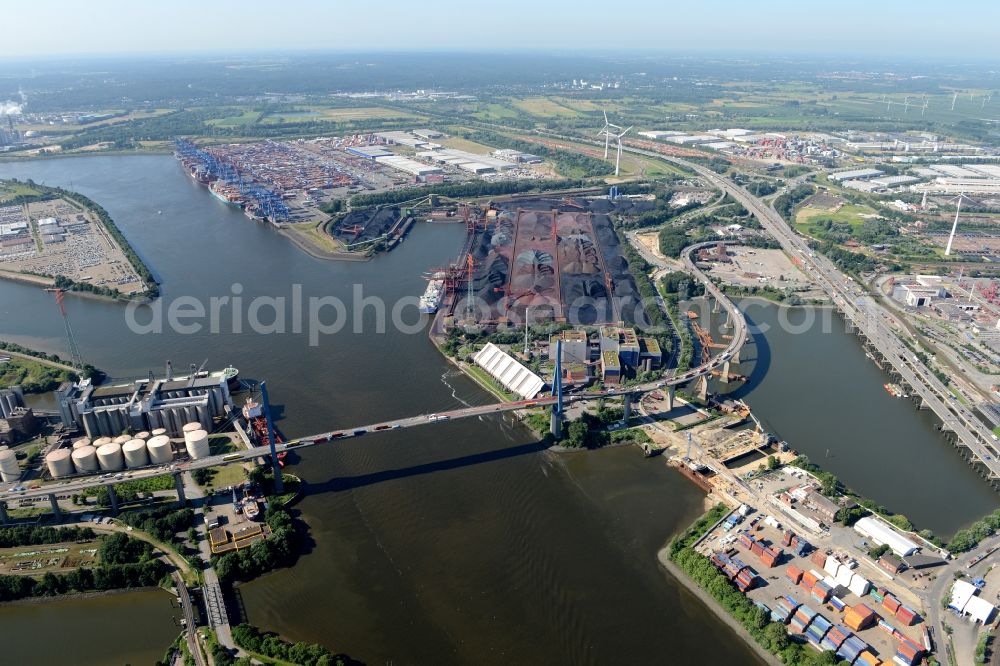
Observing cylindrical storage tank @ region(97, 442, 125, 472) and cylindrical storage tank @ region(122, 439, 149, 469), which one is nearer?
cylindrical storage tank @ region(97, 442, 125, 472)

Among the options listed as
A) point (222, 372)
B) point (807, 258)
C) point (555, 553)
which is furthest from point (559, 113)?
point (555, 553)

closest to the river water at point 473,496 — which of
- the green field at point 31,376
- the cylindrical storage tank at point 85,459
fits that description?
the green field at point 31,376

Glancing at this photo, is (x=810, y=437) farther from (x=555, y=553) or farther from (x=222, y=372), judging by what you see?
(x=222, y=372)

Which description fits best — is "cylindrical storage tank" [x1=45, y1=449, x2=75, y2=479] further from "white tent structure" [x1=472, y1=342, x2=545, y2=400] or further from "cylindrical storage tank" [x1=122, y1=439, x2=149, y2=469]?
"white tent structure" [x1=472, y1=342, x2=545, y2=400]

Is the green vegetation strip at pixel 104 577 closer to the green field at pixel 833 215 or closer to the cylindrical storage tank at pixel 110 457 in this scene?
the cylindrical storage tank at pixel 110 457

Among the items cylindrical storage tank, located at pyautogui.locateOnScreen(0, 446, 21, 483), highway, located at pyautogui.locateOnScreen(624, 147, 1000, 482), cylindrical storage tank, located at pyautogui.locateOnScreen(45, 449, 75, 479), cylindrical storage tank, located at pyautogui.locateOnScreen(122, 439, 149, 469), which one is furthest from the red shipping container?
cylindrical storage tank, located at pyautogui.locateOnScreen(0, 446, 21, 483)

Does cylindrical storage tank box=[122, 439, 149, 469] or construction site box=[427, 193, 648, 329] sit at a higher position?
construction site box=[427, 193, 648, 329]

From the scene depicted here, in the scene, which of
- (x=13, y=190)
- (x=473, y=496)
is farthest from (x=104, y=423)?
(x=13, y=190)
